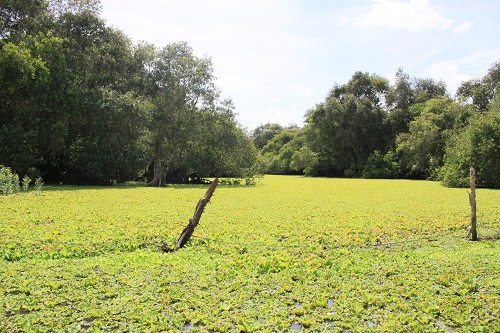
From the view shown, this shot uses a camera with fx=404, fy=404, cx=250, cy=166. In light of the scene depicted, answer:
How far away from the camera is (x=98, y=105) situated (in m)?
22.3

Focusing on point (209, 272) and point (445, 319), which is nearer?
point (445, 319)

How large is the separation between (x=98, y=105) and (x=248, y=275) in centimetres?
1881

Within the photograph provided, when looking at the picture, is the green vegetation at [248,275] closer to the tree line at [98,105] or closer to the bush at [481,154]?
the tree line at [98,105]

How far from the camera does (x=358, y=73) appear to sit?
48000 millimetres

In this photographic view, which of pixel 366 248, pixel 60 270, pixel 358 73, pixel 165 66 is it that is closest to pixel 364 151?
pixel 358 73

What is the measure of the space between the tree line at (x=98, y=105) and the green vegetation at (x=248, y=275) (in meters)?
11.0

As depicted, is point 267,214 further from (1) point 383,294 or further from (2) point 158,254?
(1) point 383,294

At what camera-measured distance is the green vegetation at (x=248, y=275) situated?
4496 millimetres

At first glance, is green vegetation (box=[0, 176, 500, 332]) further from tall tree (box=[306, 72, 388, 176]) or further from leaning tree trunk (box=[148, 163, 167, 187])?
tall tree (box=[306, 72, 388, 176])

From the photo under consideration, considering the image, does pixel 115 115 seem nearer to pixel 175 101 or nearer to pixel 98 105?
pixel 98 105

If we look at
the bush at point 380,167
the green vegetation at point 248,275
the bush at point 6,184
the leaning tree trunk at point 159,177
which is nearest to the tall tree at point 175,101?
the leaning tree trunk at point 159,177

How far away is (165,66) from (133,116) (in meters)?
4.64

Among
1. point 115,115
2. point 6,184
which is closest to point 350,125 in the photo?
point 115,115

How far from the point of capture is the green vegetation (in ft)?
14.8
